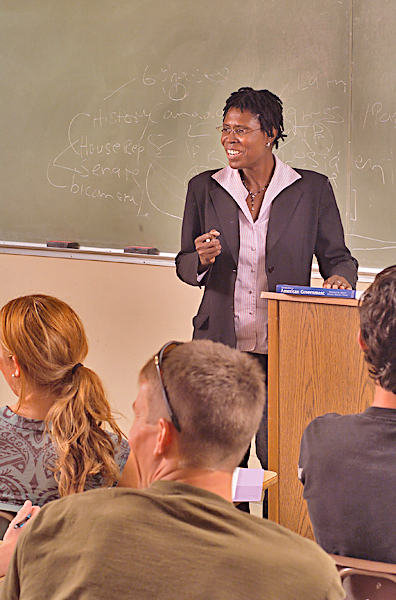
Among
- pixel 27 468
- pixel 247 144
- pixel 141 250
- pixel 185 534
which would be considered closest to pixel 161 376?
pixel 185 534

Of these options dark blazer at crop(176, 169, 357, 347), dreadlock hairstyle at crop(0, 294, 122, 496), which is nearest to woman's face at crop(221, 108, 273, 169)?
dark blazer at crop(176, 169, 357, 347)

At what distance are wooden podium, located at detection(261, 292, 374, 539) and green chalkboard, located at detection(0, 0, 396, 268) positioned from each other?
1.06m

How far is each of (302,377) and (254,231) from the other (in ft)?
2.24

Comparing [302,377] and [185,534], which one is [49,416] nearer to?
[185,534]

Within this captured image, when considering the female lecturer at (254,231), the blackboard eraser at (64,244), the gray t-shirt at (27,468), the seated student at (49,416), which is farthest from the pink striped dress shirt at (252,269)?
the blackboard eraser at (64,244)

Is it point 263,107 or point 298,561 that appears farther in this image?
point 263,107

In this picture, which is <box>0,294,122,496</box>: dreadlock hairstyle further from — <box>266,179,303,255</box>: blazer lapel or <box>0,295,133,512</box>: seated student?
<box>266,179,303,255</box>: blazer lapel

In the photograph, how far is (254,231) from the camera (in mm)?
2373

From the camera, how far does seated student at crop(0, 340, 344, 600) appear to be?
2.33 feet

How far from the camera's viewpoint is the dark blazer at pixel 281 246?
7.66ft

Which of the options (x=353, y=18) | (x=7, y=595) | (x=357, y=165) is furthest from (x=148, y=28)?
(x=7, y=595)

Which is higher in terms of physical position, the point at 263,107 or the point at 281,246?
Result: the point at 263,107

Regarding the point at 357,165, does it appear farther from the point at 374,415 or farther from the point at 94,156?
the point at 374,415

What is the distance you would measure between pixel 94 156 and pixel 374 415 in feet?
8.63
